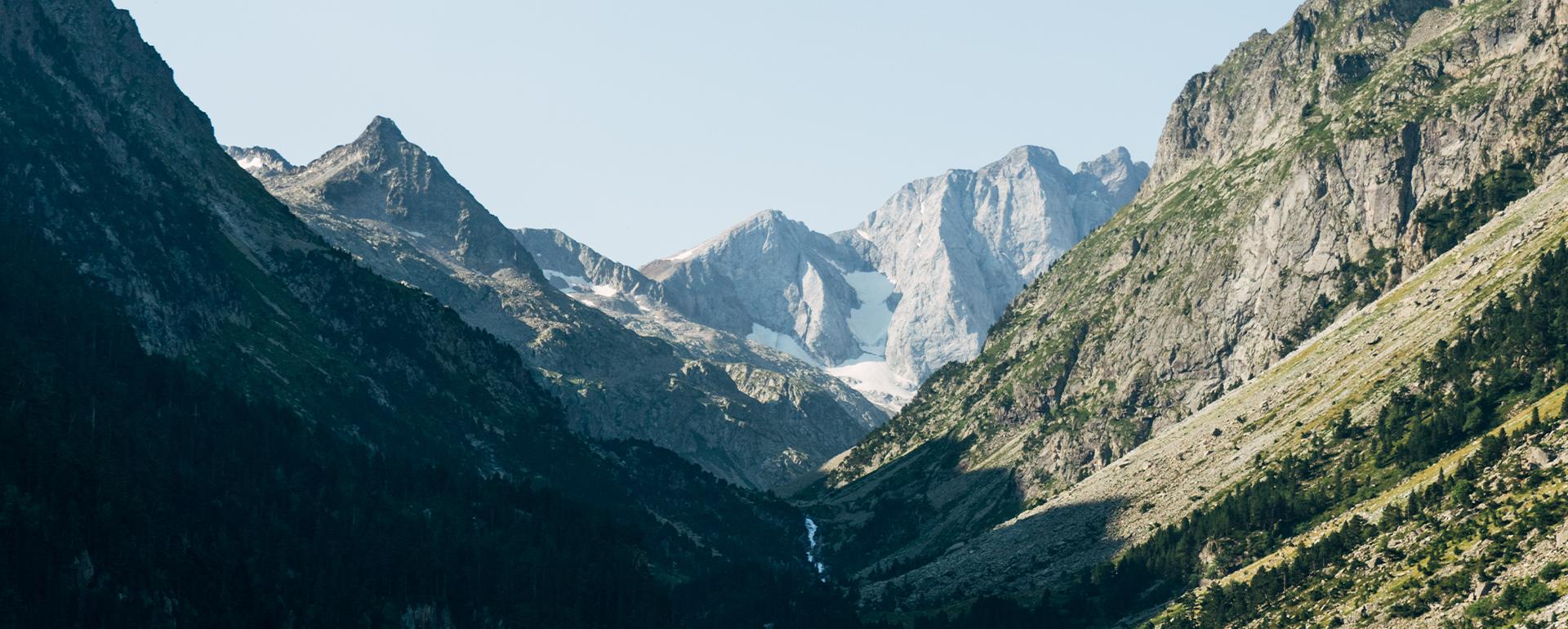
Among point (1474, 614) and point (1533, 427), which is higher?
point (1533, 427)

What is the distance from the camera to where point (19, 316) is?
636ft

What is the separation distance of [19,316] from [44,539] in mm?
65222

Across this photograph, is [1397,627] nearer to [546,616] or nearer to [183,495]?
[546,616]

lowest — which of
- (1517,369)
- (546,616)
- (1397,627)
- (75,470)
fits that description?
(546,616)

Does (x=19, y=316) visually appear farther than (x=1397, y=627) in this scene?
Yes

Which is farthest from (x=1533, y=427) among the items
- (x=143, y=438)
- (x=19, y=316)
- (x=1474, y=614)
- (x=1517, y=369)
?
(x=19, y=316)

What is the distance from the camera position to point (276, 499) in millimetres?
194000

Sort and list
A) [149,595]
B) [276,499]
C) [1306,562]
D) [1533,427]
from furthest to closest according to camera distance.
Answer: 1. [276,499]
2. [1306,562]
3. [1533,427]
4. [149,595]

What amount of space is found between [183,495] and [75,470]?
21807 mm

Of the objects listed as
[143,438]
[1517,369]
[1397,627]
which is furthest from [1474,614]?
[143,438]

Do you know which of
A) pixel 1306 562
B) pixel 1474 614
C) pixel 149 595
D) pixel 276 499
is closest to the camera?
pixel 1474 614

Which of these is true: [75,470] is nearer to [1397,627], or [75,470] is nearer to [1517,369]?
[1397,627]

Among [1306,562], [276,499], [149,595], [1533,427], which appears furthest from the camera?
[276,499]

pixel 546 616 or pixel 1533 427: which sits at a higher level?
pixel 1533 427
